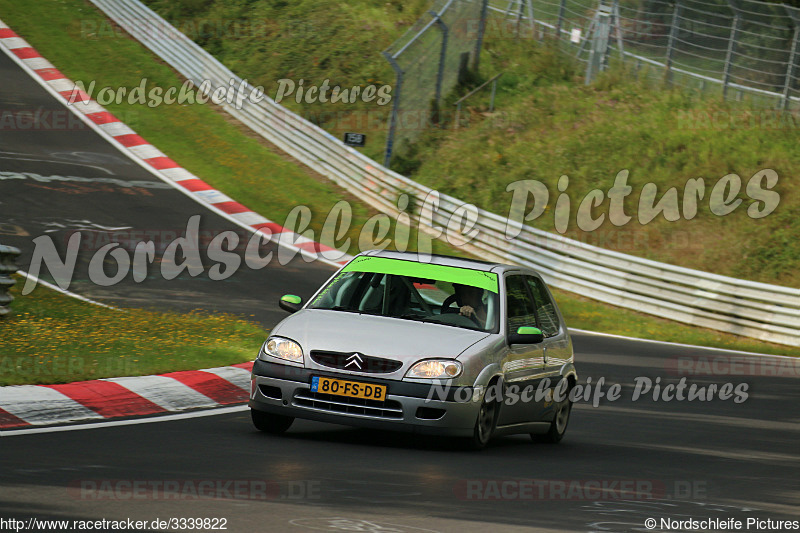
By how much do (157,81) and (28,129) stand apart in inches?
240

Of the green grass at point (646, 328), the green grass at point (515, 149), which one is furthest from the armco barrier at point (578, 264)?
the green grass at point (515, 149)

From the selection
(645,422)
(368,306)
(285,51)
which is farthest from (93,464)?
(285,51)

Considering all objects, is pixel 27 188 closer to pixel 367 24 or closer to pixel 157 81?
pixel 157 81

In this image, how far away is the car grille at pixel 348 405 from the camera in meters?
8.84

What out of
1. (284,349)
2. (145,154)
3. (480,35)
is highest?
(480,35)

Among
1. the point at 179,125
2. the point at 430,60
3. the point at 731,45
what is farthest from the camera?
the point at 179,125

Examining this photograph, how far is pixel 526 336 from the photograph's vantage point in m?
9.53

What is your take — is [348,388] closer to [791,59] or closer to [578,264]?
[578,264]

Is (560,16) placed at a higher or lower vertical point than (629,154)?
higher

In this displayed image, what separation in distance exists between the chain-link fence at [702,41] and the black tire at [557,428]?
19191mm

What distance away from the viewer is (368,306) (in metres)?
9.87

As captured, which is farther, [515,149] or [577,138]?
[515,149]

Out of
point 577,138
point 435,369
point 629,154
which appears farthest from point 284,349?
point 577,138

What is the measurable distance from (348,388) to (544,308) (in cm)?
254
